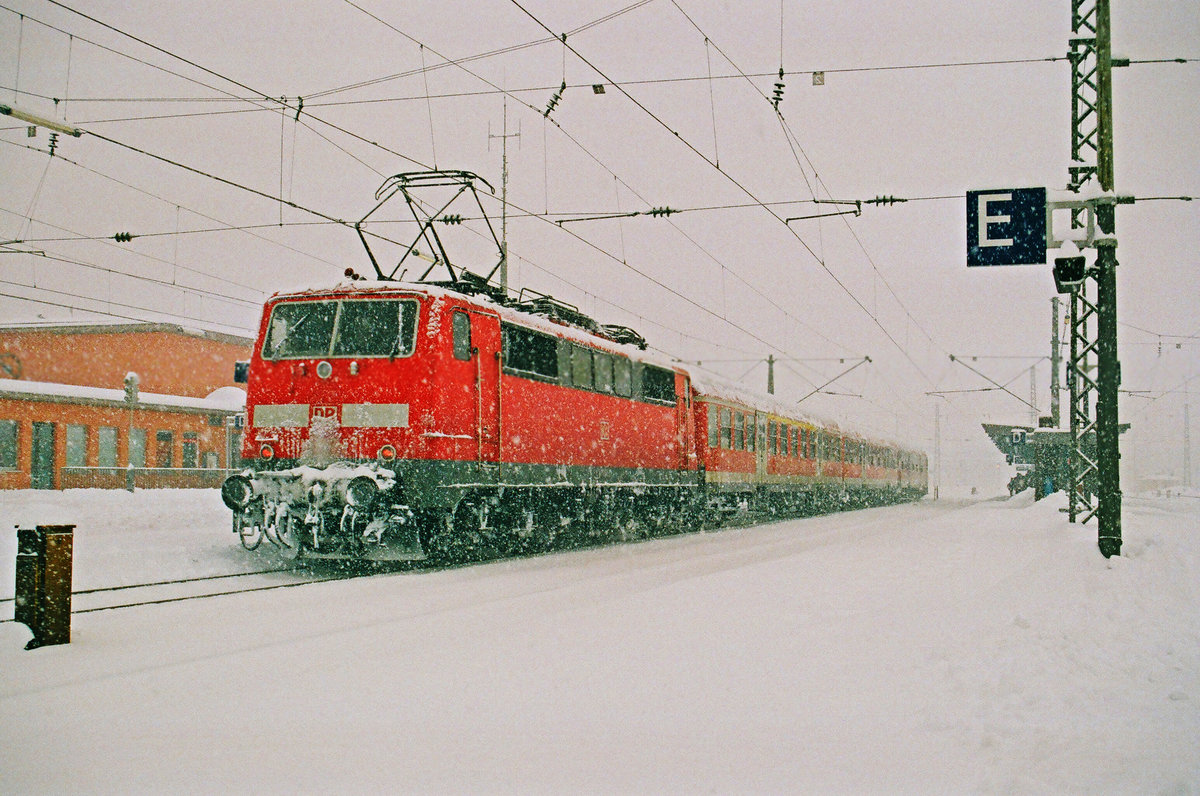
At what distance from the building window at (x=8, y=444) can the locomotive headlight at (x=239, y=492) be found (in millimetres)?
21156

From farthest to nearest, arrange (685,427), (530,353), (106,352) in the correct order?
(106,352) → (685,427) → (530,353)

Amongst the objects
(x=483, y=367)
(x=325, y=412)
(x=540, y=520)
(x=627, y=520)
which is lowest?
(x=627, y=520)

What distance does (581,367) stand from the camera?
14.8 meters

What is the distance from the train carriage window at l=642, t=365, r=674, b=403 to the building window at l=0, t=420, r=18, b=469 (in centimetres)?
2071

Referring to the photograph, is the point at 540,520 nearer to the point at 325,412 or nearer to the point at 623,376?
the point at 623,376

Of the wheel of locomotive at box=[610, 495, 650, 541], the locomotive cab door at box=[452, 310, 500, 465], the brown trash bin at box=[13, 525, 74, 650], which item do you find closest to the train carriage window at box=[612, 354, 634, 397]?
the wheel of locomotive at box=[610, 495, 650, 541]

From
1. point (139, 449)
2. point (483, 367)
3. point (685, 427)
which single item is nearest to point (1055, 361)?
point (685, 427)

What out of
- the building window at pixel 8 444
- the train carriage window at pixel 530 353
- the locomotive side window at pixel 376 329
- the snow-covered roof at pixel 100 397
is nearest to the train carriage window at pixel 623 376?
the train carriage window at pixel 530 353

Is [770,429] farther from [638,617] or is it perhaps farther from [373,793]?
[373,793]

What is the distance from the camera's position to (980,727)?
4.65m

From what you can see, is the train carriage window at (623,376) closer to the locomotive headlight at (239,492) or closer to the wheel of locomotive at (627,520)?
the wheel of locomotive at (627,520)

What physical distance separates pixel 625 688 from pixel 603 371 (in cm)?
1035

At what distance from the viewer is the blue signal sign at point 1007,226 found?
12492 mm

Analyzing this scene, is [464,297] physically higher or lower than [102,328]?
lower
